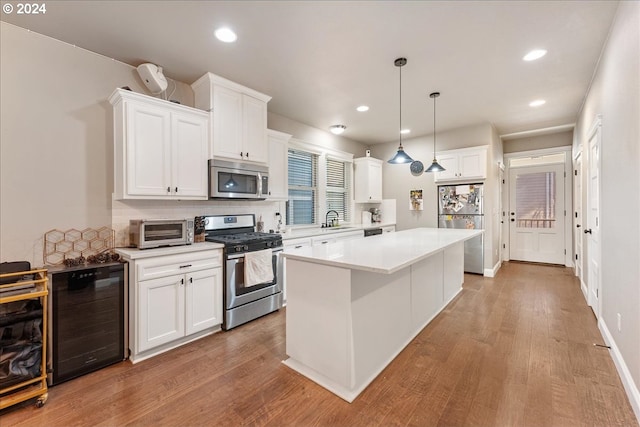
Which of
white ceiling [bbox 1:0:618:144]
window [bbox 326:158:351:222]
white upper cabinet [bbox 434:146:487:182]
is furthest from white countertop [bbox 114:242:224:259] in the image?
white upper cabinet [bbox 434:146:487:182]

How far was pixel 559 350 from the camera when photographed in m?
2.48

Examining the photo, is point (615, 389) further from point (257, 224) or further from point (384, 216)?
point (384, 216)

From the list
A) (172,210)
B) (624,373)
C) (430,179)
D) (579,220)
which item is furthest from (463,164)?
(172,210)

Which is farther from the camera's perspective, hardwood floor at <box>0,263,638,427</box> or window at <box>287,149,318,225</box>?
window at <box>287,149,318,225</box>

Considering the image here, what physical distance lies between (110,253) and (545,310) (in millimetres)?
4752

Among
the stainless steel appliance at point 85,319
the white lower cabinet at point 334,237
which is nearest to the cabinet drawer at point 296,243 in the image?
the white lower cabinet at point 334,237

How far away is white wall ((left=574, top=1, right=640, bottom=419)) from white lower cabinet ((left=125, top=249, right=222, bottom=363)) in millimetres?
3219

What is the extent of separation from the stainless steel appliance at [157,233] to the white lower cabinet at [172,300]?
0.20 metres

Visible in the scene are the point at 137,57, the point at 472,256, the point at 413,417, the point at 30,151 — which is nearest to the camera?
the point at 413,417

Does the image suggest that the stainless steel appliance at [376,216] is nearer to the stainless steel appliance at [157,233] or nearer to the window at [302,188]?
the window at [302,188]

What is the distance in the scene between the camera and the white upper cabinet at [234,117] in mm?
3080

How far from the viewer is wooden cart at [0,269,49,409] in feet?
5.78

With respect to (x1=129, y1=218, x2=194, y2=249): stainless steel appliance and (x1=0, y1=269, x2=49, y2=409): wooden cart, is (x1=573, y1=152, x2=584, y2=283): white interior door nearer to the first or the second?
(x1=129, y1=218, x2=194, y2=249): stainless steel appliance

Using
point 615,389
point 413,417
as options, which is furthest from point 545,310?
point 413,417
